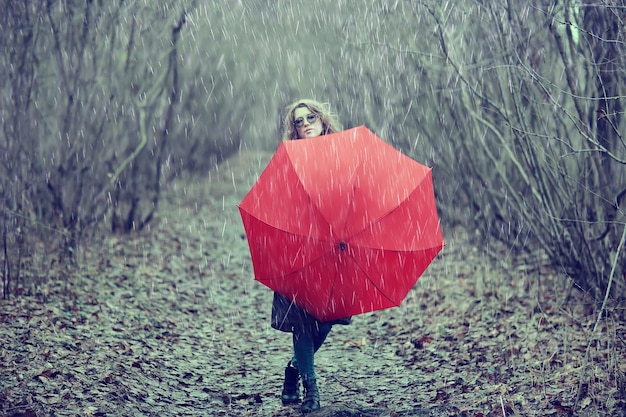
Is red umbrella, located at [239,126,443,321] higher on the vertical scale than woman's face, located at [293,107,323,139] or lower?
lower

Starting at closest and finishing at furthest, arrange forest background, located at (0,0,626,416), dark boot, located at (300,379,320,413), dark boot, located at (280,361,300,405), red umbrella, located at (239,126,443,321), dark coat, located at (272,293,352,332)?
red umbrella, located at (239,126,443,321) < dark coat, located at (272,293,352,332) < dark boot, located at (300,379,320,413) < dark boot, located at (280,361,300,405) < forest background, located at (0,0,626,416)

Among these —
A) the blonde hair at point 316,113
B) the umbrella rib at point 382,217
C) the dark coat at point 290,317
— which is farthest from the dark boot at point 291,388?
the blonde hair at point 316,113

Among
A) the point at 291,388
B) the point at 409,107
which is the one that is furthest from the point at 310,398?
the point at 409,107

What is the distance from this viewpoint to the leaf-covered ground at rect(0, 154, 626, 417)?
14.8ft

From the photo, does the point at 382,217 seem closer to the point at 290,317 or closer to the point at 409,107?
the point at 290,317

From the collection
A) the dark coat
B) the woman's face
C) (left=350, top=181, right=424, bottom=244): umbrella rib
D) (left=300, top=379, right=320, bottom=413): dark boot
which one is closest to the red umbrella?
(left=350, top=181, right=424, bottom=244): umbrella rib

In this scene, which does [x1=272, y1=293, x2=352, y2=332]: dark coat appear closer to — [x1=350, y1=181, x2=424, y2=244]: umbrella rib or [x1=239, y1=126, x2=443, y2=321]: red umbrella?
[x1=239, y1=126, x2=443, y2=321]: red umbrella

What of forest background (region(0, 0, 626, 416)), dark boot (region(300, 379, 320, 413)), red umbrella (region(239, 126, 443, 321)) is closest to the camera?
red umbrella (region(239, 126, 443, 321))

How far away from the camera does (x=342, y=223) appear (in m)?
3.67

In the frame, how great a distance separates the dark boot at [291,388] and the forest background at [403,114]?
6.65ft

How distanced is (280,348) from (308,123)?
270 cm

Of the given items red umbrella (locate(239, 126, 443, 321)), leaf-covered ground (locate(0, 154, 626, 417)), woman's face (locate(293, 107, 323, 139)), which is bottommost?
leaf-covered ground (locate(0, 154, 626, 417))

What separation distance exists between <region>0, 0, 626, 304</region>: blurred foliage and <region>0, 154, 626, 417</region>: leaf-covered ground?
55cm

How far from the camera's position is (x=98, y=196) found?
28.5 ft
